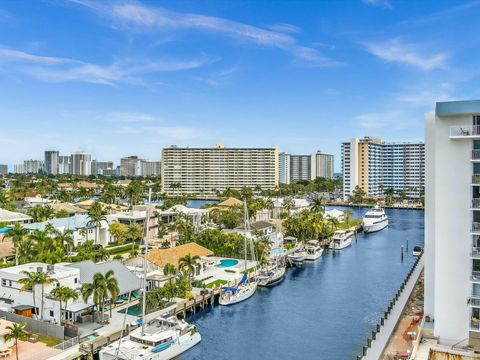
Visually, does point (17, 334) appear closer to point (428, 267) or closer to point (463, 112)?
point (428, 267)

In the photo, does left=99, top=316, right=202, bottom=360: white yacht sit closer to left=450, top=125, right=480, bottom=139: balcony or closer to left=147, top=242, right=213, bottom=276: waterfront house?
left=147, top=242, right=213, bottom=276: waterfront house

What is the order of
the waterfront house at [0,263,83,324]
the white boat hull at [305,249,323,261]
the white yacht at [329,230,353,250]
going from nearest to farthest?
the waterfront house at [0,263,83,324]
the white boat hull at [305,249,323,261]
the white yacht at [329,230,353,250]

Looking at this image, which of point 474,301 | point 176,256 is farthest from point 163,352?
point 176,256

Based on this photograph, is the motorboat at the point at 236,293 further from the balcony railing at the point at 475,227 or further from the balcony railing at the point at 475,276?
the balcony railing at the point at 475,227

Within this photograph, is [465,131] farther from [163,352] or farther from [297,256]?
[297,256]

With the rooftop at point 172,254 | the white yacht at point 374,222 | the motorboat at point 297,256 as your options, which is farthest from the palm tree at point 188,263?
the white yacht at point 374,222

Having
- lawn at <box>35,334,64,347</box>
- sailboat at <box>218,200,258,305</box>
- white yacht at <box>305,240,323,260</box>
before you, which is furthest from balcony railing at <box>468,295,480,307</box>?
white yacht at <box>305,240,323,260</box>
